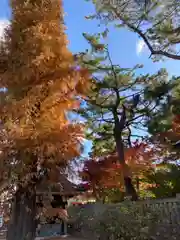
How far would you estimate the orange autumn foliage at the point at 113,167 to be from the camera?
11723 millimetres

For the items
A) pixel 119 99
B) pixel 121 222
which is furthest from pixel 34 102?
pixel 119 99

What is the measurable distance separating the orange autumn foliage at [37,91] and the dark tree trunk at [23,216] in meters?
0.52

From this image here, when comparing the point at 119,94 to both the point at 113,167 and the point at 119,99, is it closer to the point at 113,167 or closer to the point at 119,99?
the point at 119,99

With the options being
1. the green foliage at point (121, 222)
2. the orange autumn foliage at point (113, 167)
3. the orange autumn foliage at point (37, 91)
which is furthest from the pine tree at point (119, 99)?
the orange autumn foliage at point (37, 91)

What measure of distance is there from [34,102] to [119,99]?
6524mm

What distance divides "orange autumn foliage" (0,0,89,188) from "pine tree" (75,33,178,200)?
424cm

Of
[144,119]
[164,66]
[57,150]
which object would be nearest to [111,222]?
[57,150]

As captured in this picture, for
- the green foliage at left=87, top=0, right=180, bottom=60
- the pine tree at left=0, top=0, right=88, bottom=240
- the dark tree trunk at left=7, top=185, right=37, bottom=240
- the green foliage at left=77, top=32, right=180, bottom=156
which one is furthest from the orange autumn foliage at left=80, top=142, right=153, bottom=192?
the dark tree trunk at left=7, top=185, right=37, bottom=240

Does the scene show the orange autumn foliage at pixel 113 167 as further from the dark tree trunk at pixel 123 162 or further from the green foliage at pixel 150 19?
the green foliage at pixel 150 19

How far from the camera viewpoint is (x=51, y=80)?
7.38 metres

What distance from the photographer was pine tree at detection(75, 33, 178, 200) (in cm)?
1192

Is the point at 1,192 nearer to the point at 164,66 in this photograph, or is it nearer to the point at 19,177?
the point at 19,177

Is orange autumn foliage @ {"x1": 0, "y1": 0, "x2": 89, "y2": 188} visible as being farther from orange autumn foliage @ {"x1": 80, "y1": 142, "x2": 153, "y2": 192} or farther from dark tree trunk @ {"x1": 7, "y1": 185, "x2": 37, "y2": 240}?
orange autumn foliage @ {"x1": 80, "y1": 142, "x2": 153, "y2": 192}

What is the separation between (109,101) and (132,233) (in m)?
6.95
